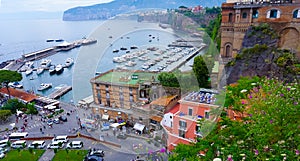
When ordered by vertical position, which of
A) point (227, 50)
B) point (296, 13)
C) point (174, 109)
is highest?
point (296, 13)

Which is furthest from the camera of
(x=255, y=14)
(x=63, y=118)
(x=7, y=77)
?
(x=7, y=77)

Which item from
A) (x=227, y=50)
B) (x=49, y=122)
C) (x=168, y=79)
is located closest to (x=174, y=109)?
(x=168, y=79)

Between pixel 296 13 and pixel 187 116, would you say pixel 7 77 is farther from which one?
pixel 296 13

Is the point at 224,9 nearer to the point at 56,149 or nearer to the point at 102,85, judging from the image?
the point at 102,85

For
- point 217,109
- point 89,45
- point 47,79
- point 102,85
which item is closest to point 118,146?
point 102,85

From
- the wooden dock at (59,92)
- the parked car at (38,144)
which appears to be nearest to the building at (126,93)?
the parked car at (38,144)

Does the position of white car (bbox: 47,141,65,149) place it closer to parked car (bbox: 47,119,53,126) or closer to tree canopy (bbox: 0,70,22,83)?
parked car (bbox: 47,119,53,126)

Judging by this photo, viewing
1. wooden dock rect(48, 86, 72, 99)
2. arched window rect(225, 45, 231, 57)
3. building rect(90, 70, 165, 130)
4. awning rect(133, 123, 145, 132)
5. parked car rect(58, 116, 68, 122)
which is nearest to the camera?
building rect(90, 70, 165, 130)

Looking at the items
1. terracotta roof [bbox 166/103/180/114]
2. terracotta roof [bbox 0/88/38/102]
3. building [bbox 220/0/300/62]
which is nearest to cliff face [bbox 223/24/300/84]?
building [bbox 220/0/300/62]
